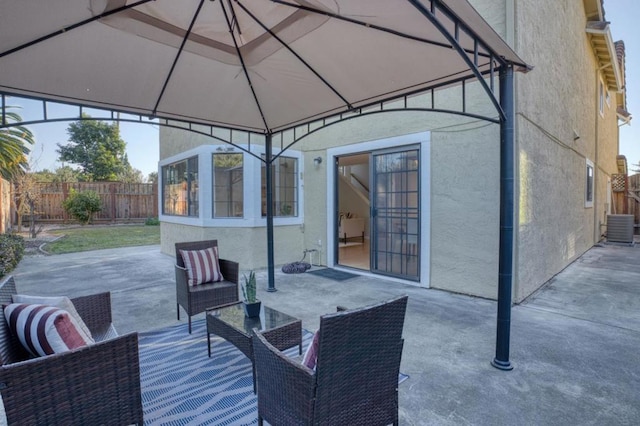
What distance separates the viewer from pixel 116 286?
19.4 feet

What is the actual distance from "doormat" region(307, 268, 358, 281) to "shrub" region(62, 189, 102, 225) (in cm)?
1404

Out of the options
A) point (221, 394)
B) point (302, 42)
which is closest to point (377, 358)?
point (221, 394)

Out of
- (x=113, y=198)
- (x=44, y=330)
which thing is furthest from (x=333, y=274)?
(x=113, y=198)

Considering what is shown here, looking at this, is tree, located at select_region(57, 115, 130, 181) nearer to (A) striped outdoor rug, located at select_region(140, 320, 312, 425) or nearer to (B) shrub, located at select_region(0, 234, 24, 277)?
(B) shrub, located at select_region(0, 234, 24, 277)

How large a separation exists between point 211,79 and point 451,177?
387 cm

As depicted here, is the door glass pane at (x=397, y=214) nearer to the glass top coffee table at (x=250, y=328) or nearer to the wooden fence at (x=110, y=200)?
the glass top coffee table at (x=250, y=328)

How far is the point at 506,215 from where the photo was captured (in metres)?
3.00

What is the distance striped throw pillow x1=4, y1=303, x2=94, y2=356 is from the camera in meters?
1.75

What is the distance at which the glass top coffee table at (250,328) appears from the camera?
9.05 ft

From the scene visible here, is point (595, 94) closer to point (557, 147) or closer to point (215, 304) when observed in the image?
point (557, 147)

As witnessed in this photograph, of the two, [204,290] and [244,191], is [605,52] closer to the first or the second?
[244,191]

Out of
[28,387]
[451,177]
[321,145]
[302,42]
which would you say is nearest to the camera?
[28,387]

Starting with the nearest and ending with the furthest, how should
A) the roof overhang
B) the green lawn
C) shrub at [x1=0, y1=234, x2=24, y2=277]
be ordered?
shrub at [x1=0, y1=234, x2=24, y2=277]
the roof overhang
the green lawn

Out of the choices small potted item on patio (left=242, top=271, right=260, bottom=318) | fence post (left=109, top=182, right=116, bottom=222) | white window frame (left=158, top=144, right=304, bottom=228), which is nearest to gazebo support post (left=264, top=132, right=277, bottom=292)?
white window frame (left=158, top=144, right=304, bottom=228)
